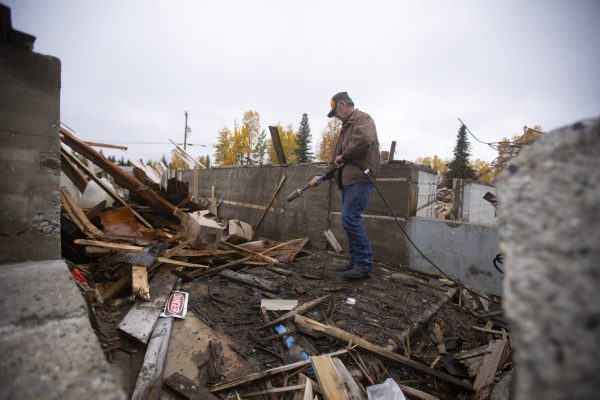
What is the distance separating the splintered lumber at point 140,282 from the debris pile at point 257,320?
14 millimetres

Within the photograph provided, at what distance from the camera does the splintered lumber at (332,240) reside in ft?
17.8

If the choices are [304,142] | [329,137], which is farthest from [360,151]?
[304,142]

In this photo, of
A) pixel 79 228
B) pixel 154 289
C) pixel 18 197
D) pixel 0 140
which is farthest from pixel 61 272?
pixel 79 228

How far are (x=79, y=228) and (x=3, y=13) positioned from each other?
104 inches

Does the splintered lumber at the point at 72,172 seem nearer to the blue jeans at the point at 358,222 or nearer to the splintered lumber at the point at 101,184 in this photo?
the splintered lumber at the point at 101,184

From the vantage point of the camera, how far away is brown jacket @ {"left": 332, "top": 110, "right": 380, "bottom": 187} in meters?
3.73

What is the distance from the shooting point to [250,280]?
3.59 metres

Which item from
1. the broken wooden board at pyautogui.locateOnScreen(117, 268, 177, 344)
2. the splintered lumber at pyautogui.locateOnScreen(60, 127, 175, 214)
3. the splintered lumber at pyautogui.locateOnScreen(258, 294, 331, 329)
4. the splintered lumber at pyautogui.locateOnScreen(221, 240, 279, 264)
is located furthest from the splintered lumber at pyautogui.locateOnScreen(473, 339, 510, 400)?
the splintered lumber at pyautogui.locateOnScreen(60, 127, 175, 214)

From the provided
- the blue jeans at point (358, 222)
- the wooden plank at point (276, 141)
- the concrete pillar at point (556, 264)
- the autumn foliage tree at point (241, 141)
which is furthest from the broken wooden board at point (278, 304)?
the autumn foliage tree at point (241, 141)

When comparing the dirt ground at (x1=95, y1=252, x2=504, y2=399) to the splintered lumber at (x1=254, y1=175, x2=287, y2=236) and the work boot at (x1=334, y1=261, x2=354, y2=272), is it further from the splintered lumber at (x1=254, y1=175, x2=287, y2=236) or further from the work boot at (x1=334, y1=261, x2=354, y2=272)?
the splintered lumber at (x1=254, y1=175, x2=287, y2=236)

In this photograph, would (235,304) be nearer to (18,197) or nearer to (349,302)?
(349,302)

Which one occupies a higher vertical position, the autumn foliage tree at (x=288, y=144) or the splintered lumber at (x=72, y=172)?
the autumn foliage tree at (x=288, y=144)

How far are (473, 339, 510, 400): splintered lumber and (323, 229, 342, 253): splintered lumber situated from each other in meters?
2.96

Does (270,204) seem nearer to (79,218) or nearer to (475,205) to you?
(79,218)
